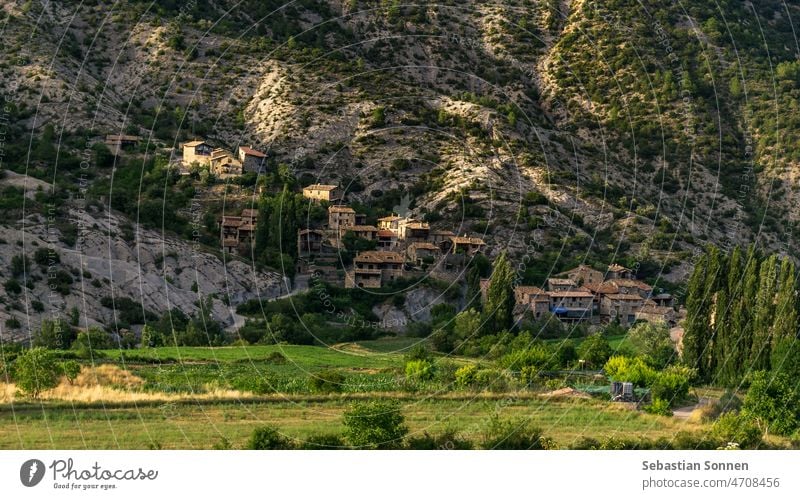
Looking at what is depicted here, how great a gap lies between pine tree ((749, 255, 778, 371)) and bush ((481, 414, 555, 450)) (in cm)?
1934

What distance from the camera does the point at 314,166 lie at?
10981 cm

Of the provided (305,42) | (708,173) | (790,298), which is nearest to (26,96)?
(305,42)

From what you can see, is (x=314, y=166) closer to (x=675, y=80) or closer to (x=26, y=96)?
(x=26, y=96)

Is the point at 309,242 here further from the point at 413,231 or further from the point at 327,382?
the point at 327,382

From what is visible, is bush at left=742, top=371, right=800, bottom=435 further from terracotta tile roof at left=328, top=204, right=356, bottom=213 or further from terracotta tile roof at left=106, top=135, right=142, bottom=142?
terracotta tile roof at left=106, top=135, right=142, bottom=142

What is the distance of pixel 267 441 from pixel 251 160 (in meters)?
66.2

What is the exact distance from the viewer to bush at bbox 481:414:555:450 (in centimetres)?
4216

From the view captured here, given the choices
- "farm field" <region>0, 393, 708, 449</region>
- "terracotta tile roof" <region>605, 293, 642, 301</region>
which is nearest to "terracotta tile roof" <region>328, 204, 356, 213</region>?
"terracotta tile roof" <region>605, 293, 642, 301</region>

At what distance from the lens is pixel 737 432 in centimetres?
4600

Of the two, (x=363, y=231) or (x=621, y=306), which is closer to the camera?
(x=621, y=306)

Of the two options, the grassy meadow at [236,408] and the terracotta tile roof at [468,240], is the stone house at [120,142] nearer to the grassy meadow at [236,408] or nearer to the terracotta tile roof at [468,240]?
the terracotta tile roof at [468,240]

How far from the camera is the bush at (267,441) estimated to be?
133ft

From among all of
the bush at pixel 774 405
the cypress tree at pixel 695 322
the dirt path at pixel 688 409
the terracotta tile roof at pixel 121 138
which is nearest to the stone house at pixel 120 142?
the terracotta tile roof at pixel 121 138

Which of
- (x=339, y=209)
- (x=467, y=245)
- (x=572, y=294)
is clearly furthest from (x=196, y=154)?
(x=572, y=294)
